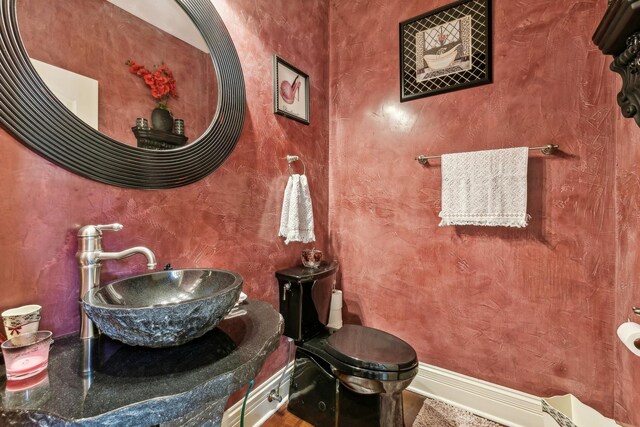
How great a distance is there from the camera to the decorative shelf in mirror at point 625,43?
0.67 meters

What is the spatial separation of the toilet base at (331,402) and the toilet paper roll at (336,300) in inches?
16.1

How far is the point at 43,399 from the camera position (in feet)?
1.75

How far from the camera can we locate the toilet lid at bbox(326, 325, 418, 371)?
1.18 metres

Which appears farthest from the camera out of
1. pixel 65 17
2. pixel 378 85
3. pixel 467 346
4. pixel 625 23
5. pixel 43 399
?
pixel 378 85

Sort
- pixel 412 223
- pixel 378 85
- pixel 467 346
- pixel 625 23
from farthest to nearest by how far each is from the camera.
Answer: pixel 378 85
pixel 412 223
pixel 467 346
pixel 625 23

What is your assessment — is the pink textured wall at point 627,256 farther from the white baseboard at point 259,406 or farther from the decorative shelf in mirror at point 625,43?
the white baseboard at point 259,406

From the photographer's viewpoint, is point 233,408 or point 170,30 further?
point 233,408

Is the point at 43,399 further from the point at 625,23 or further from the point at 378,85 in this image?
the point at 378,85

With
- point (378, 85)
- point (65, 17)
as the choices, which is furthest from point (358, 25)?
point (65, 17)

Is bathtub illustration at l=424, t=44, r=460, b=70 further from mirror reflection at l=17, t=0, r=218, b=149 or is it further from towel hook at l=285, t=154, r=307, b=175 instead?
mirror reflection at l=17, t=0, r=218, b=149

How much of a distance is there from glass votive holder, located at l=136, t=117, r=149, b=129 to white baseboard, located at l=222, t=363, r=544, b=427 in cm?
127

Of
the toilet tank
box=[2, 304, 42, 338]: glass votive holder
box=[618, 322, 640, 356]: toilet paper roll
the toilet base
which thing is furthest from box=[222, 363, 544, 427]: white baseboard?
box=[2, 304, 42, 338]: glass votive holder

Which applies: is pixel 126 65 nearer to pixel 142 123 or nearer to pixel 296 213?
pixel 142 123

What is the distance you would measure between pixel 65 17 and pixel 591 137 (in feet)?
7.12
